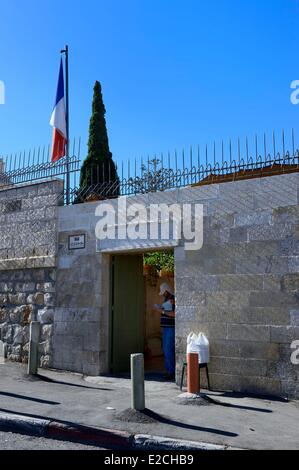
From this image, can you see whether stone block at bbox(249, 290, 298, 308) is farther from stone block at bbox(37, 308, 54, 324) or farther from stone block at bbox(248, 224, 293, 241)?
stone block at bbox(37, 308, 54, 324)

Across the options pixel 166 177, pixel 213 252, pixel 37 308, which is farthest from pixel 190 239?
pixel 37 308

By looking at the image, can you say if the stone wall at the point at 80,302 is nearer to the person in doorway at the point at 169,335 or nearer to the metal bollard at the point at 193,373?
the person in doorway at the point at 169,335

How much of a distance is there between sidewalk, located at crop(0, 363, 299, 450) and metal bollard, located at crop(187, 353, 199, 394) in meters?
0.32

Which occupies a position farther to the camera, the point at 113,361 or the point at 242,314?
the point at 113,361

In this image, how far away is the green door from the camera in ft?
27.8

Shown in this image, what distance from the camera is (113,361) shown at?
8352 millimetres

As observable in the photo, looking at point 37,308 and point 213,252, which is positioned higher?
point 213,252

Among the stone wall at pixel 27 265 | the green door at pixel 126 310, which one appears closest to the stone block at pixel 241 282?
the green door at pixel 126 310

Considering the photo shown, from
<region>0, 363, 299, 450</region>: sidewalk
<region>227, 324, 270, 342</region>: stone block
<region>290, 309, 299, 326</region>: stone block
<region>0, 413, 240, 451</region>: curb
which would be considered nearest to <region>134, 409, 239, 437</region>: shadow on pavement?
<region>0, 363, 299, 450</region>: sidewalk
